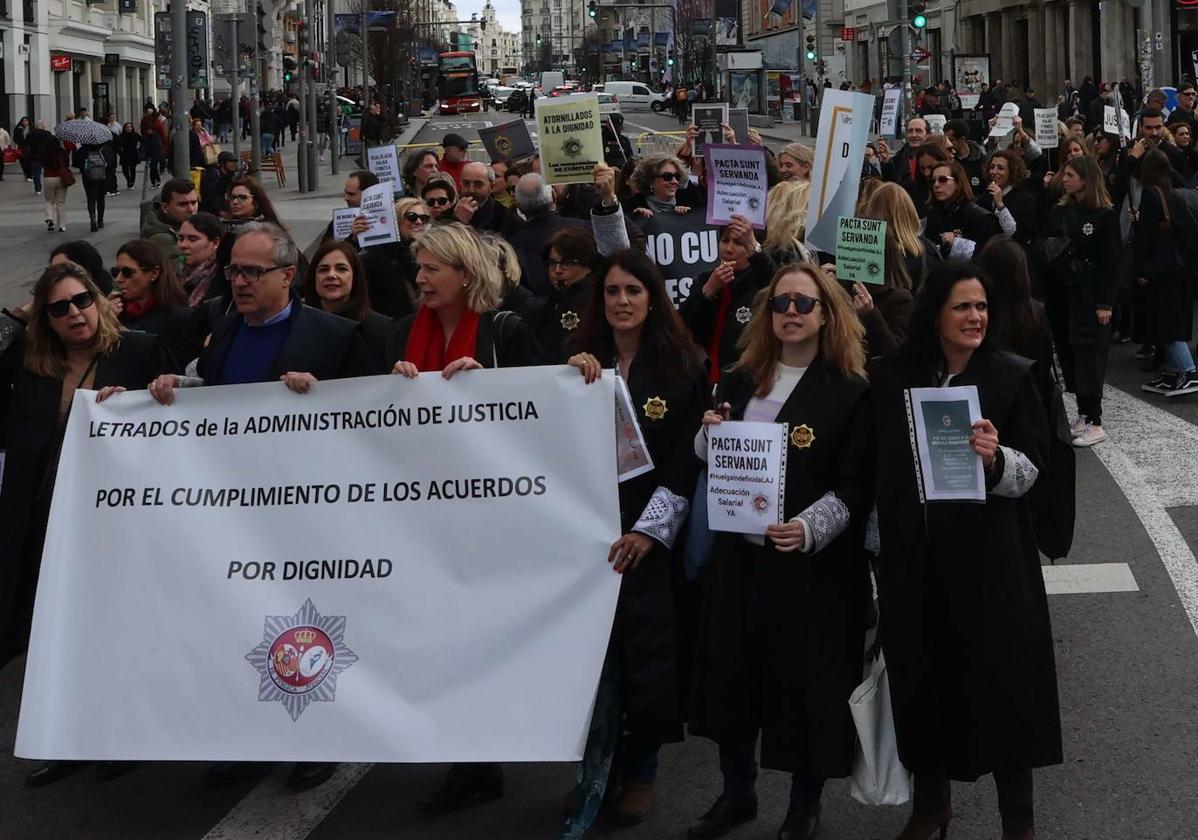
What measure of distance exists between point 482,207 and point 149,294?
331 cm

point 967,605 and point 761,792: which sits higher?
point 967,605

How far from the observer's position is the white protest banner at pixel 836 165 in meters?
7.87

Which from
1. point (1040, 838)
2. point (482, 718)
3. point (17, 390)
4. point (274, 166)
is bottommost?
point (1040, 838)

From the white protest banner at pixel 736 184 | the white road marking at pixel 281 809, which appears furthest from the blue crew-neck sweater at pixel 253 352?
the white protest banner at pixel 736 184

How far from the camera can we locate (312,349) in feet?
19.1

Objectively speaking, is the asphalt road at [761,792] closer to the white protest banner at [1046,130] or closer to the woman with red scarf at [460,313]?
the woman with red scarf at [460,313]

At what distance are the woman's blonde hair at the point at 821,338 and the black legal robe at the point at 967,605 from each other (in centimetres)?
14

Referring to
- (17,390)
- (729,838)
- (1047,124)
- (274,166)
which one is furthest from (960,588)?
(274,166)

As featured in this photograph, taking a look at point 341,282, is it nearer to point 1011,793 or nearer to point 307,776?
point 307,776

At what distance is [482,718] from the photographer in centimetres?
502

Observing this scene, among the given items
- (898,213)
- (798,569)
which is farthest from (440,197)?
(798,569)

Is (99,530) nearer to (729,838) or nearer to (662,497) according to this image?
(662,497)

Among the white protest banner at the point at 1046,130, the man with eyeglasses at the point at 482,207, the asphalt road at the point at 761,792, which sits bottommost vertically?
the asphalt road at the point at 761,792

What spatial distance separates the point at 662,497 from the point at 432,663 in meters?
0.84
